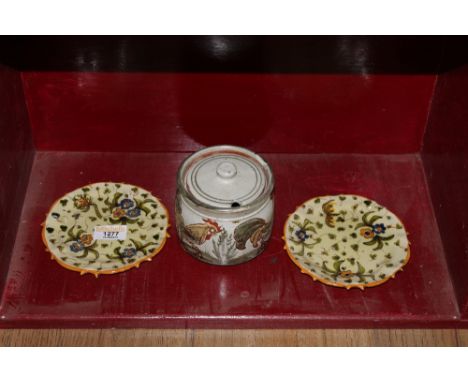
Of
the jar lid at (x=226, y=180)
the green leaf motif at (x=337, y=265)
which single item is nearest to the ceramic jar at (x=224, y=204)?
the jar lid at (x=226, y=180)

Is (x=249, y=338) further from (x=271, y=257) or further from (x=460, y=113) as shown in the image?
(x=460, y=113)

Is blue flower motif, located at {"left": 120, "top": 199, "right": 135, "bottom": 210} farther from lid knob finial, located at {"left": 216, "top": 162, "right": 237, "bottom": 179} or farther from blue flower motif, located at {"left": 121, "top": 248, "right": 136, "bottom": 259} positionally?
lid knob finial, located at {"left": 216, "top": 162, "right": 237, "bottom": 179}

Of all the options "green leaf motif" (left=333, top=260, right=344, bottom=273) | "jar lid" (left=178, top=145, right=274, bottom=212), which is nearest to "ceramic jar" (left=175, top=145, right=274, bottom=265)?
"jar lid" (left=178, top=145, right=274, bottom=212)

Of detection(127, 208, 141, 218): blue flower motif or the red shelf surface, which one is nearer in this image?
the red shelf surface

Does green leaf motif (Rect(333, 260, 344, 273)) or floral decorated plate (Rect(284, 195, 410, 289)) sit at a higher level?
floral decorated plate (Rect(284, 195, 410, 289))

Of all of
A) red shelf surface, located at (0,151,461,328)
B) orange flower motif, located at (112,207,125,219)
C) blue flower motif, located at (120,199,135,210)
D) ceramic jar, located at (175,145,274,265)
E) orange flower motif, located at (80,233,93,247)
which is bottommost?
red shelf surface, located at (0,151,461,328)

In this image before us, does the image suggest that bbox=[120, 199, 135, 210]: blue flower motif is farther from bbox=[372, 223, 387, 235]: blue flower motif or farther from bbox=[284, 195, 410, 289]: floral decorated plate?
bbox=[372, 223, 387, 235]: blue flower motif

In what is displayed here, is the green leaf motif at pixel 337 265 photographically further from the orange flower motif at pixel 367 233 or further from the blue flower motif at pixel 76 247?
the blue flower motif at pixel 76 247

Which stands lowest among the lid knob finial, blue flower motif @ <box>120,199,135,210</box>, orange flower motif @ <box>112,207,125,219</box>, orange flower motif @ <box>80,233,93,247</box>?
orange flower motif @ <box>80,233,93,247</box>

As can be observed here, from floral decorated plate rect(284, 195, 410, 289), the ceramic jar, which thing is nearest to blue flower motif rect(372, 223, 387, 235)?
floral decorated plate rect(284, 195, 410, 289)
